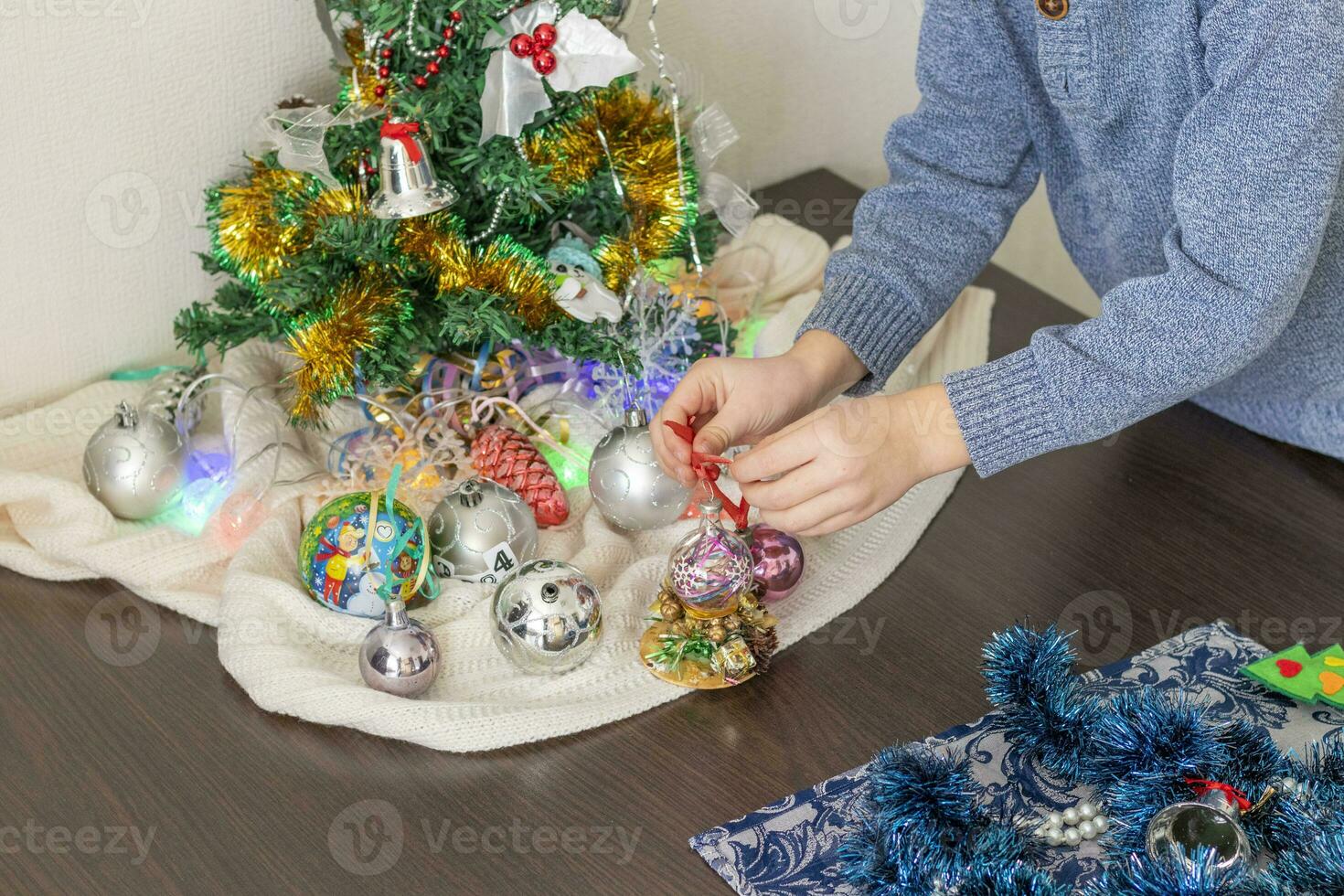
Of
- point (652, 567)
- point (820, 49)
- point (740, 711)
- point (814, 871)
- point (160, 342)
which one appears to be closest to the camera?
point (814, 871)

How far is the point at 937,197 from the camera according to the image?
100cm

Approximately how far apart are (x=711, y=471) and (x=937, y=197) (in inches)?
13.4

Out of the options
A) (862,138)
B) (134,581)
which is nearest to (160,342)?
(134,581)

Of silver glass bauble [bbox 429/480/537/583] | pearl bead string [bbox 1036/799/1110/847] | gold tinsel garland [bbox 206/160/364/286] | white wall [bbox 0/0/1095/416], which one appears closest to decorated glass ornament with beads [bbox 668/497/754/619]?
silver glass bauble [bbox 429/480/537/583]

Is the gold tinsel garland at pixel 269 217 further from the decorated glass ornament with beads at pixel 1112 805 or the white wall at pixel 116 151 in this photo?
the decorated glass ornament with beads at pixel 1112 805

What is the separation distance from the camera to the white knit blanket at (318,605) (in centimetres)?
77

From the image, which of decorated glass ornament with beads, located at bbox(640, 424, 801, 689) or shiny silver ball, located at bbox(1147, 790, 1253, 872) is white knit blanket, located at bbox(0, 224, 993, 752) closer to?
decorated glass ornament with beads, located at bbox(640, 424, 801, 689)

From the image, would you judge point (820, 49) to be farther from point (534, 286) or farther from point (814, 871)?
point (814, 871)

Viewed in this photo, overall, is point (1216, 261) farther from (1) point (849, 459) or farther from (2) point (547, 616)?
(2) point (547, 616)

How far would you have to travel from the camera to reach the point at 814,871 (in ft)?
2.20

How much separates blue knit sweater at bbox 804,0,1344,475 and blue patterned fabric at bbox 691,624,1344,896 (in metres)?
0.16

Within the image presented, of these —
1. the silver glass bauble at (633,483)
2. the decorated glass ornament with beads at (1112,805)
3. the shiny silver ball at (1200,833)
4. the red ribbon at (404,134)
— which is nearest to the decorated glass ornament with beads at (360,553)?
the silver glass bauble at (633,483)

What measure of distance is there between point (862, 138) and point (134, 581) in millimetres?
1054

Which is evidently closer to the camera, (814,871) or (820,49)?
(814,871)
